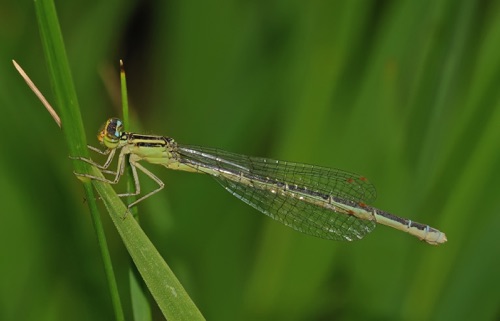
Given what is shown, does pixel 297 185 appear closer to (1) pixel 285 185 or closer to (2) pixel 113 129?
(1) pixel 285 185

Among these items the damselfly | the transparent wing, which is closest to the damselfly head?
the damselfly

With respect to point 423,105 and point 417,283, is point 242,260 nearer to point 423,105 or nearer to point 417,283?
point 417,283

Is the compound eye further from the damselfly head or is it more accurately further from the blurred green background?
the blurred green background

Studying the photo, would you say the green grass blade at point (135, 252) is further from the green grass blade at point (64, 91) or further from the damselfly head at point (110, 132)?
the damselfly head at point (110, 132)

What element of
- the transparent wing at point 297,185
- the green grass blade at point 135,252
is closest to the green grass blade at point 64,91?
the green grass blade at point 135,252

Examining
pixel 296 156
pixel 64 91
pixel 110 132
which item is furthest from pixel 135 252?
pixel 296 156
